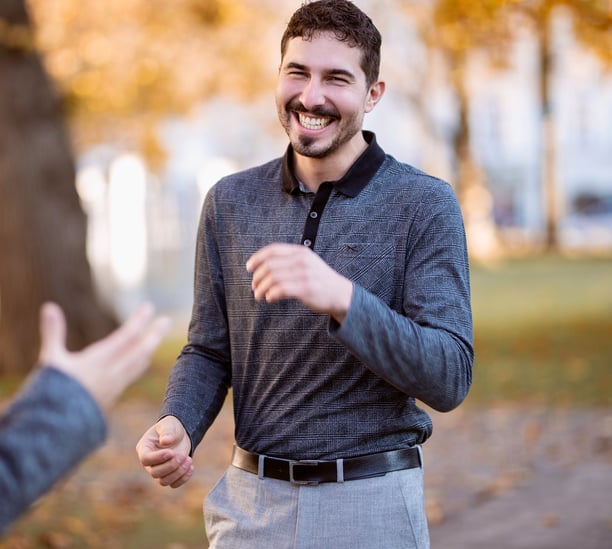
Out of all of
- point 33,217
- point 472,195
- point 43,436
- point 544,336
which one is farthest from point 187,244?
point 43,436

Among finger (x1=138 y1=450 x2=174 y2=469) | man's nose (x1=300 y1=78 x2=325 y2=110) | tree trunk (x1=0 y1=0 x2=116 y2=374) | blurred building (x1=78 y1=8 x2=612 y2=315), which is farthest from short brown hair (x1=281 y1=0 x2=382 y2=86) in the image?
blurred building (x1=78 y1=8 x2=612 y2=315)

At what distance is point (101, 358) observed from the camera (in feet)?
5.83

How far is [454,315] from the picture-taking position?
2.95 metres

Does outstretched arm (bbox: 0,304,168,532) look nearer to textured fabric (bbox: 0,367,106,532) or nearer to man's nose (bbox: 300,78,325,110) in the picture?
textured fabric (bbox: 0,367,106,532)

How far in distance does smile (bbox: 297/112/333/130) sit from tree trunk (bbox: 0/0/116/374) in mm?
10619

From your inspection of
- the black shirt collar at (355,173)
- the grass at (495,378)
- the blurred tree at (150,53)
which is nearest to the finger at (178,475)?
the black shirt collar at (355,173)

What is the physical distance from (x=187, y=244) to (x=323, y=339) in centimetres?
2160

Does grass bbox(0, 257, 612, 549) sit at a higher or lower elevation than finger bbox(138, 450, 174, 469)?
lower

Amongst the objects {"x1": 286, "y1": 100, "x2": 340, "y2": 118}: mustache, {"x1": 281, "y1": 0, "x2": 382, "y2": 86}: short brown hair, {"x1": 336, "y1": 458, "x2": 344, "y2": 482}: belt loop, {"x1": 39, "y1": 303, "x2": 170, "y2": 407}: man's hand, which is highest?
{"x1": 281, "y1": 0, "x2": 382, "y2": 86}: short brown hair

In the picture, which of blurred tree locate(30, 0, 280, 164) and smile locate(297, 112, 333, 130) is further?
blurred tree locate(30, 0, 280, 164)

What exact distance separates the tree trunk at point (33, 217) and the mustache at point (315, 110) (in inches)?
417

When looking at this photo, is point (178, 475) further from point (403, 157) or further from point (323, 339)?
point (403, 157)

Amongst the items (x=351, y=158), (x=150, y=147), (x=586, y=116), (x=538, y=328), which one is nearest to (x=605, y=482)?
(x=351, y=158)

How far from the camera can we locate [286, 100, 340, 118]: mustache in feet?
10.4
